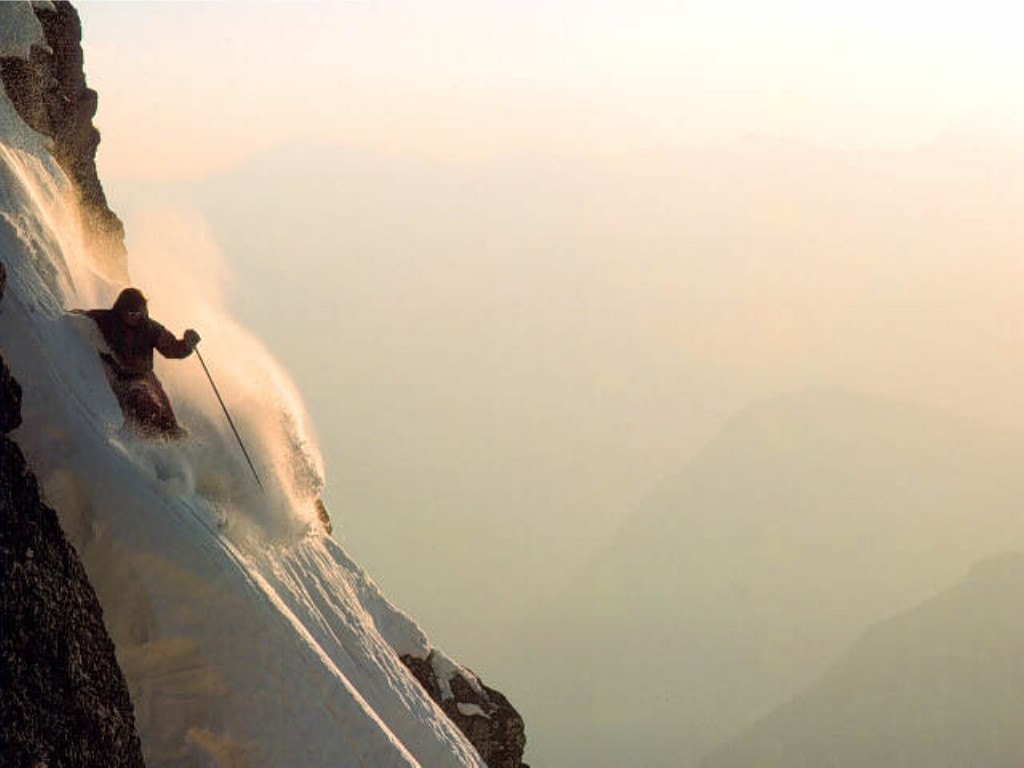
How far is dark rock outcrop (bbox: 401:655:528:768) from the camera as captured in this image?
29.7m

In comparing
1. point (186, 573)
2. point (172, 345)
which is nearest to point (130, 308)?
point (172, 345)

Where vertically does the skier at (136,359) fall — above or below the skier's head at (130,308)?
below

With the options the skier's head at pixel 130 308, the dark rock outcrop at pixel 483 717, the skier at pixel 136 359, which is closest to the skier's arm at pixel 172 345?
the skier at pixel 136 359

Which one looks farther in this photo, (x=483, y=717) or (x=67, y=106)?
(x=483, y=717)

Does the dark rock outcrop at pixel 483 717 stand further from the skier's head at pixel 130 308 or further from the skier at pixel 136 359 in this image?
A: the skier's head at pixel 130 308

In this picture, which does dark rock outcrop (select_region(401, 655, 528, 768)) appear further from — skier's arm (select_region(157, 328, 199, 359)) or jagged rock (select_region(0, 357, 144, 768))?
jagged rock (select_region(0, 357, 144, 768))

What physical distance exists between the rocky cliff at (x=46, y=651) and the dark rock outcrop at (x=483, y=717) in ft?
51.1

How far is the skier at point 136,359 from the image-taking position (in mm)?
20734

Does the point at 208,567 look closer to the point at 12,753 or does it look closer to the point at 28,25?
the point at 12,753

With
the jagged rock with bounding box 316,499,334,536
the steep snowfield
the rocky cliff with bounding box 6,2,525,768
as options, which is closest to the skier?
the steep snowfield

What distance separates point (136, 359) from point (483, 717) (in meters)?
13.1

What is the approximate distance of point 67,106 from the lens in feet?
96.7

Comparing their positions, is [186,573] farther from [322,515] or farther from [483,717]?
[483,717]

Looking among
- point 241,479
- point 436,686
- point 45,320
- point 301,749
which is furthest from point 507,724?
point 45,320
